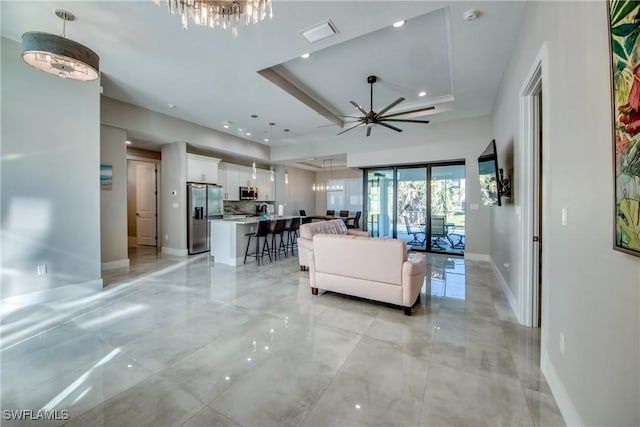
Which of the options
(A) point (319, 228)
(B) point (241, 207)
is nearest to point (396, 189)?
(A) point (319, 228)

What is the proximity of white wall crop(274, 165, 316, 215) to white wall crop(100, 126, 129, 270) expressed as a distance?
5.11 m

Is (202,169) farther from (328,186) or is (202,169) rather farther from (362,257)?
(328,186)

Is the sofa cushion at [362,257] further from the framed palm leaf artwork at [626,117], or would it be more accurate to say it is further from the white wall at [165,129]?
the white wall at [165,129]

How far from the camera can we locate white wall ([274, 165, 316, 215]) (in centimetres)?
988

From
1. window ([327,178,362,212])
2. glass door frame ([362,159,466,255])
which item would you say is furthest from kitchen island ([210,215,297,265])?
→ window ([327,178,362,212])

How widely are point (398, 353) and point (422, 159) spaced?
214 inches

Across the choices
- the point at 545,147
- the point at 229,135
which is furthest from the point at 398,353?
the point at 229,135

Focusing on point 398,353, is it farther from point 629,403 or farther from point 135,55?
point 135,55

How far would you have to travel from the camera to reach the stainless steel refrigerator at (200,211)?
6.55m

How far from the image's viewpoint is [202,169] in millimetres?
6926

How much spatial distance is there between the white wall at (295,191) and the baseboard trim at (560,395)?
28.6 ft

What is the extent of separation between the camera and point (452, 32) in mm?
3062

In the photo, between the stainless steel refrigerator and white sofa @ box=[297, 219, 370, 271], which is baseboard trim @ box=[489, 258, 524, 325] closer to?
white sofa @ box=[297, 219, 370, 271]

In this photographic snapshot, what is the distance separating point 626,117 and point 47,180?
534 cm
